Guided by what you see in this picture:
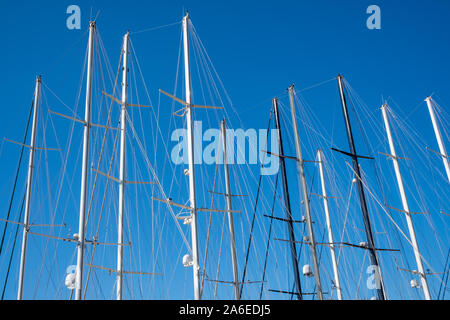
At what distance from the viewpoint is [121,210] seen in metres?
28.4

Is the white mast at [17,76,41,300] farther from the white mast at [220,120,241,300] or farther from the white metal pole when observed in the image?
the white mast at [220,120,241,300]

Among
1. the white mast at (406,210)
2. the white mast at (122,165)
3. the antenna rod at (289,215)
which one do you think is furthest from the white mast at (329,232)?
the white mast at (122,165)

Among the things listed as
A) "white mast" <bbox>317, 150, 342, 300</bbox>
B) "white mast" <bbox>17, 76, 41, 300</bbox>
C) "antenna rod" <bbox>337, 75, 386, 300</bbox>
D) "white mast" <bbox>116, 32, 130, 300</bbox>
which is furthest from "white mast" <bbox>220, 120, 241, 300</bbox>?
"white mast" <bbox>17, 76, 41, 300</bbox>

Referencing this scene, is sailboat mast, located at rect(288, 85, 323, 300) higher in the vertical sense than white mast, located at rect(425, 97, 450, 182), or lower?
lower

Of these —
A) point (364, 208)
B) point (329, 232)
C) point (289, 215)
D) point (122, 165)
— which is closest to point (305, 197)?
point (289, 215)

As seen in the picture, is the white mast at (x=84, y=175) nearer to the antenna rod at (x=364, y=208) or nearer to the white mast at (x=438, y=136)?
the antenna rod at (x=364, y=208)

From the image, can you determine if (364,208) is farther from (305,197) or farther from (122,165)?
(122,165)

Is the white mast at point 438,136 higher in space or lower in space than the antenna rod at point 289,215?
higher

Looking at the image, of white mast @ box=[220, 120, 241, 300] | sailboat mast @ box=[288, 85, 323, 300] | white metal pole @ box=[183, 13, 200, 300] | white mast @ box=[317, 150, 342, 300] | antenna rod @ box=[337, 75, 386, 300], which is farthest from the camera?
white mast @ box=[317, 150, 342, 300]
